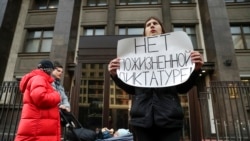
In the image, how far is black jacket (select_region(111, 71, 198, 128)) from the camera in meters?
1.85

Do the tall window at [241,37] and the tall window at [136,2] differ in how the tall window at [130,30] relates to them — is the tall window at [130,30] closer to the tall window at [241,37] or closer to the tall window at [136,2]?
the tall window at [136,2]

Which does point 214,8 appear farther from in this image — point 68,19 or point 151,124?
point 151,124

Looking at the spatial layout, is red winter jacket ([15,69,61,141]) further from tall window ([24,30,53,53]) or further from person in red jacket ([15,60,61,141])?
tall window ([24,30,53,53])

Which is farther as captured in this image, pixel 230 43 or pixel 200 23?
pixel 200 23

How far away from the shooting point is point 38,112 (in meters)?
3.19

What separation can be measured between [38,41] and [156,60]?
16.3 meters

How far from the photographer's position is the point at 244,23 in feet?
50.5

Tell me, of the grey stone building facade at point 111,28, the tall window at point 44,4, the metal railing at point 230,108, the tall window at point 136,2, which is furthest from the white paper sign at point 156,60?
the tall window at point 44,4

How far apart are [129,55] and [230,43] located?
12.7m

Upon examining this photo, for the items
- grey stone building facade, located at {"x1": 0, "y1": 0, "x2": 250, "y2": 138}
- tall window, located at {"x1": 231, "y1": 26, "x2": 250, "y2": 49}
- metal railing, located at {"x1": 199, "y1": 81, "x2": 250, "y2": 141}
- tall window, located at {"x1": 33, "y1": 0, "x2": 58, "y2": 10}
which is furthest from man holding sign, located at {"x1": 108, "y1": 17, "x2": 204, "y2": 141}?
tall window, located at {"x1": 33, "y1": 0, "x2": 58, "y2": 10}

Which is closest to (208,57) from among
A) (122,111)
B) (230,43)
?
(230,43)

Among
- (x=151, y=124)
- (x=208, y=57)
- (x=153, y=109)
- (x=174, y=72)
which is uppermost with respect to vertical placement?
(x=208, y=57)

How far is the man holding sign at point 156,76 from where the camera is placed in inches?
74.2

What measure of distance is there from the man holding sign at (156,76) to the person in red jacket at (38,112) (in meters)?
1.38
